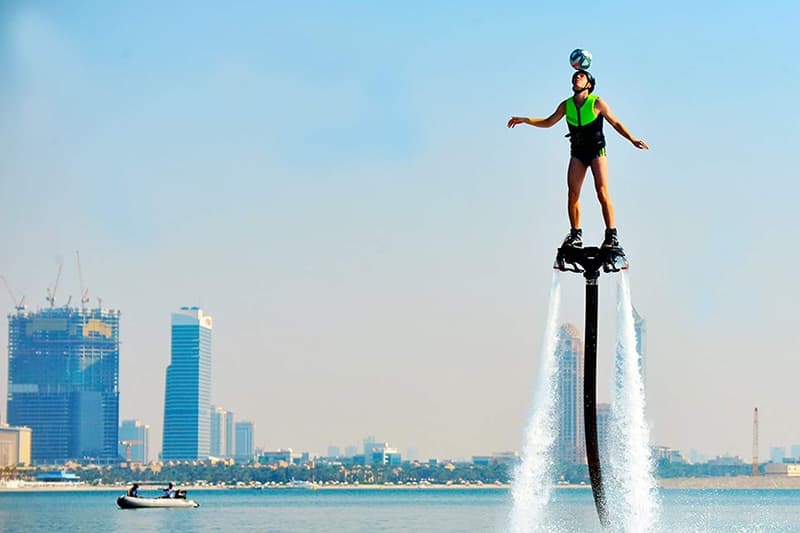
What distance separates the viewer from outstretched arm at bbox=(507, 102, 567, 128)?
70.9 feet

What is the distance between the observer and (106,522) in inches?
4178

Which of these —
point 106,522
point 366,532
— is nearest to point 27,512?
point 106,522

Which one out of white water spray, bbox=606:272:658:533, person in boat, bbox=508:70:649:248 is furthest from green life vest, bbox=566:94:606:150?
white water spray, bbox=606:272:658:533

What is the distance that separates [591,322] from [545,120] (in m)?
2.86

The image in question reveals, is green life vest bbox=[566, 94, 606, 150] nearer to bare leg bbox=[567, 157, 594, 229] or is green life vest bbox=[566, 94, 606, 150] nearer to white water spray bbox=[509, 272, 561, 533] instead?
bare leg bbox=[567, 157, 594, 229]

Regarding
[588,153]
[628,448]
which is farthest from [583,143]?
[628,448]

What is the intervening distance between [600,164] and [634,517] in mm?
5140

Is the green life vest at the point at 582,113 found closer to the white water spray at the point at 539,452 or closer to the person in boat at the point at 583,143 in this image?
the person in boat at the point at 583,143

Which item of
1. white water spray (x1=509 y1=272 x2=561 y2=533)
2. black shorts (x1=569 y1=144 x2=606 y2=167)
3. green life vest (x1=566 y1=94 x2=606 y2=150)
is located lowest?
white water spray (x1=509 y1=272 x2=561 y2=533)

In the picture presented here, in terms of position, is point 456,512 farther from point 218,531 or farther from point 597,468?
point 597,468

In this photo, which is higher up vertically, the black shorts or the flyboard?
the black shorts

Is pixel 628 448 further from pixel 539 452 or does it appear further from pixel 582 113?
pixel 582 113

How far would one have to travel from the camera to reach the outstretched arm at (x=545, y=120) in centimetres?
2162

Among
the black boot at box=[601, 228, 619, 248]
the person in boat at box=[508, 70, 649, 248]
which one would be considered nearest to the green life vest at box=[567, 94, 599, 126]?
the person in boat at box=[508, 70, 649, 248]
